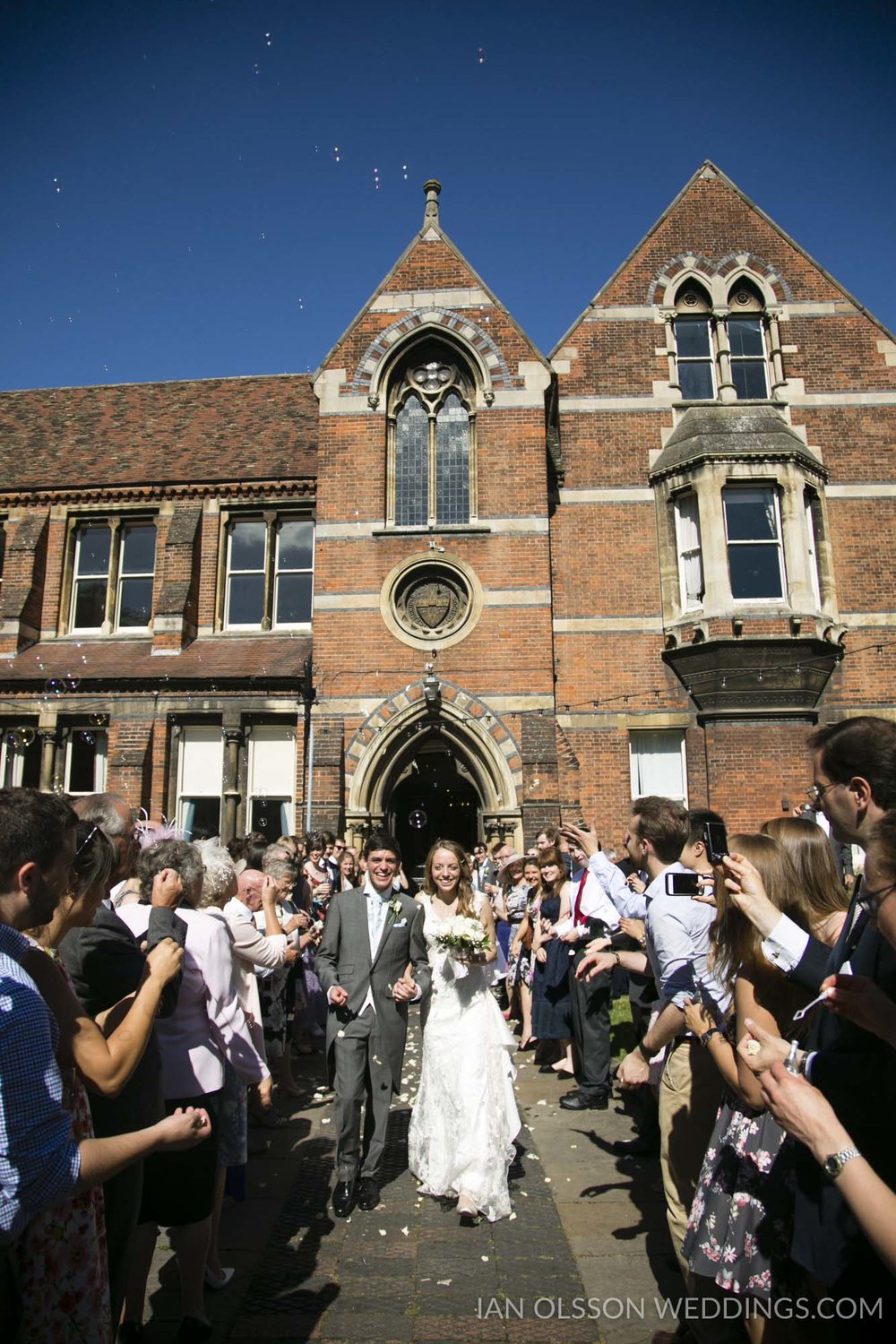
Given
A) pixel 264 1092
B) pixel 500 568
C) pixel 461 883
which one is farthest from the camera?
pixel 500 568

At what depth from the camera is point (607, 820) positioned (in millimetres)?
13680

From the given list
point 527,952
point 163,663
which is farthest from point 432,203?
point 527,952

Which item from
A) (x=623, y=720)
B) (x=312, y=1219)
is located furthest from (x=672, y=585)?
(x=312, y=1219)

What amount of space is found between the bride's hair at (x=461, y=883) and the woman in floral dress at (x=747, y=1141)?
2.62m

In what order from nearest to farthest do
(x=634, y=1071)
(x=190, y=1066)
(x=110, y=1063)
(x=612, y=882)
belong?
(x=110, y=1063) < (x=190, y=1066) < (x=634, y=1071) < (x=612, y=882)

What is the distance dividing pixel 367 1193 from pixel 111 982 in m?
2.83

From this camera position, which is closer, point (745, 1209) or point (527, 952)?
point (745, 1209)

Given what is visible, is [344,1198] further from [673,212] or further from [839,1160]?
[673,212]

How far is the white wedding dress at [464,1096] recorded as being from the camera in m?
4.83

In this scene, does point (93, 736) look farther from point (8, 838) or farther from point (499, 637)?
point (8, 838)

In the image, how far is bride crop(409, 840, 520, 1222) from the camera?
483 centimetres

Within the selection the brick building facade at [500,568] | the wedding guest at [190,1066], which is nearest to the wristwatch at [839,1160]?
the wedding guest at [190,1066]

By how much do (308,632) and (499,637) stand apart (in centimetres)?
371

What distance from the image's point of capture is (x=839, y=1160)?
180 centimetres
